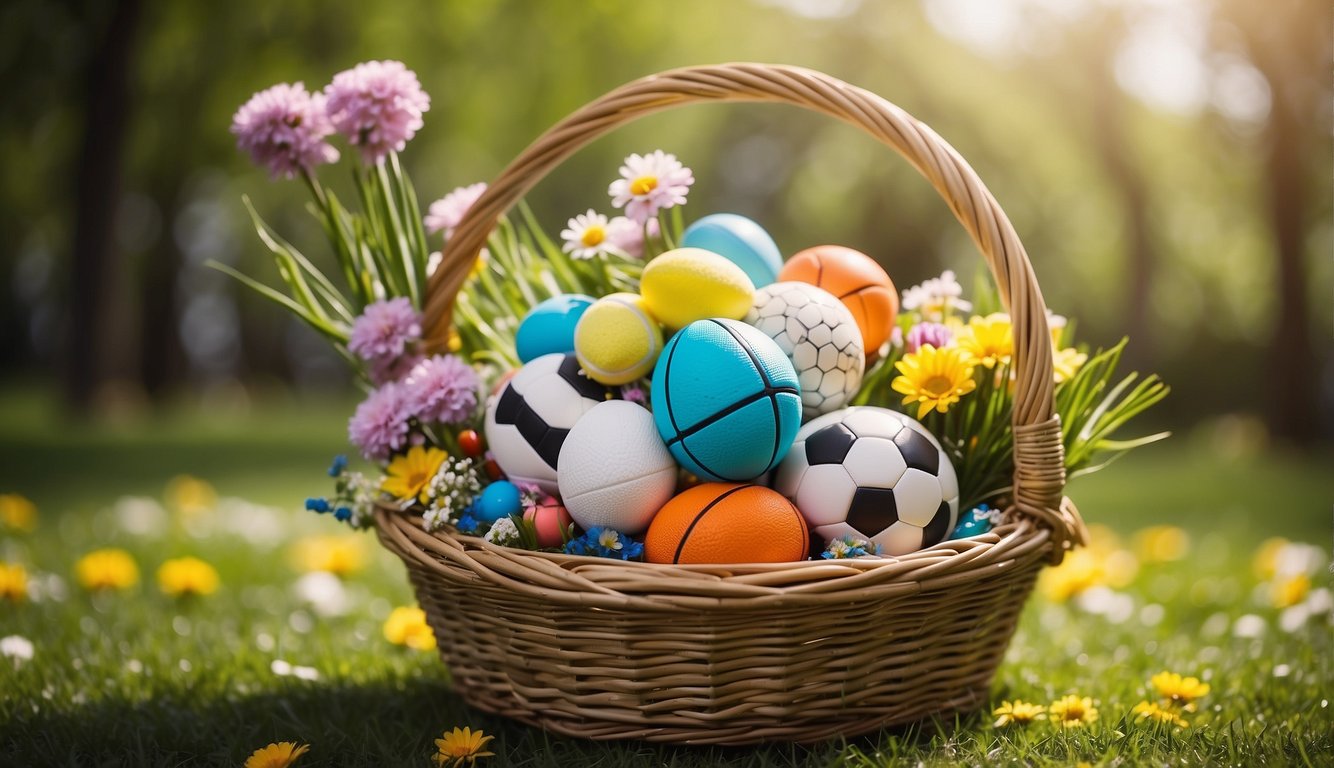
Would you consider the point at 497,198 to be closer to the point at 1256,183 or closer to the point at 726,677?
the point at 726,677

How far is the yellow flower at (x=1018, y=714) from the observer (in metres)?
1.78

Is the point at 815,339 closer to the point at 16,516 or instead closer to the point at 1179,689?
the point at 1179,689

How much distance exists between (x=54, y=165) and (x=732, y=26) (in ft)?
25.6

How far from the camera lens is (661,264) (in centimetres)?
189

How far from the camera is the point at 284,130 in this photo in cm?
208

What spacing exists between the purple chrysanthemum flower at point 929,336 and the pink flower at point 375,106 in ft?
3.75

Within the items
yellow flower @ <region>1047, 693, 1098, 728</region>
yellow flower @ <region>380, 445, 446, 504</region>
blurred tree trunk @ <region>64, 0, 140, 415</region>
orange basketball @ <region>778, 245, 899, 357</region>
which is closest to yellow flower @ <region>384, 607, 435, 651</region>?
yellow flower @ <region>380, 445, 446, 504</region>

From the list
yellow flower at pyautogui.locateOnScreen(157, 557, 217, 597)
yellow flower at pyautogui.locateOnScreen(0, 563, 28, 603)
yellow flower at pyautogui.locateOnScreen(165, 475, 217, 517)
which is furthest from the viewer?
yellow flower at pyautogui.locateOnScreen(165, 475, 217, 517)

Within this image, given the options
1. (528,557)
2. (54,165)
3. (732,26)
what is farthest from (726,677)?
(732,26)

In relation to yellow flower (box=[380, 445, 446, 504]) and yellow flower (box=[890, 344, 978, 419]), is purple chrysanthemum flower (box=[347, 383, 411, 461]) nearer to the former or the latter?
yellow flower (box=[380, 445, 446, 504])

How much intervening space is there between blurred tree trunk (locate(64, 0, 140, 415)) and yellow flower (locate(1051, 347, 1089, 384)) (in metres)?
7.55

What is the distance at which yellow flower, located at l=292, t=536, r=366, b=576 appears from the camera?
3059 millimetres

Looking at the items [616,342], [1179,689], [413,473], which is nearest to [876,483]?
[616,342]

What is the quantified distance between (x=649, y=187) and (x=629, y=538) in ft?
2.45
